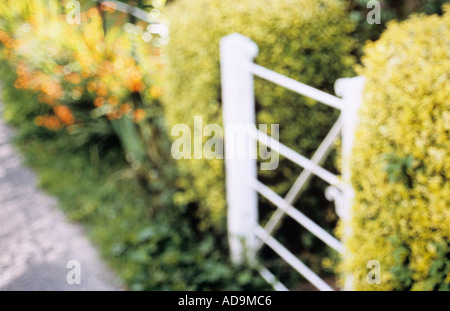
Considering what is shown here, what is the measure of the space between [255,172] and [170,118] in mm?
797

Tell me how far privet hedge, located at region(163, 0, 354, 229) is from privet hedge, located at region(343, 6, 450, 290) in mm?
955

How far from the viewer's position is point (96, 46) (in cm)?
422

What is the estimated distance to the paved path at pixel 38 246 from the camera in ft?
10.2

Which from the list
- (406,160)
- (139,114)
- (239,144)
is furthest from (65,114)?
(406,160)

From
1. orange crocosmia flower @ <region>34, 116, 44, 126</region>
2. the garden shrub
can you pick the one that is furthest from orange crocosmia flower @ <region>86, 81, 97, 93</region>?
orange crocosmia flower @ <region>34, 116, 44, 126</region>

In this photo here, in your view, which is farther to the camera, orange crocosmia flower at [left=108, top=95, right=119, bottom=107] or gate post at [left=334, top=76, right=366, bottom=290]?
orange crocosmia flower at [left=108, top=95, right=119, bottom=107]

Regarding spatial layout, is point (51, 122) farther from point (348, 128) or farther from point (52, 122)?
point (348, 128)

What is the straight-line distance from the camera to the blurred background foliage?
286cm

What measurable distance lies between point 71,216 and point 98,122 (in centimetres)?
89

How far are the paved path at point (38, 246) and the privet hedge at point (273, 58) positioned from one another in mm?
946

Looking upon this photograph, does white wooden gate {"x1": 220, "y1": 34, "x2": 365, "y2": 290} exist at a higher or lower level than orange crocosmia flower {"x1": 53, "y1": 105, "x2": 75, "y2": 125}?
lower

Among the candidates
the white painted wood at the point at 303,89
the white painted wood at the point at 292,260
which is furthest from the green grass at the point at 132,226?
the white painted wood at the point at 303,89

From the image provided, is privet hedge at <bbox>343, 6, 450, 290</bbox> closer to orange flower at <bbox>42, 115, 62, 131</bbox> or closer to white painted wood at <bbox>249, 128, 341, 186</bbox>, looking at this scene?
white painted wood at <bbox>249, 128, 341, 186</bbox>

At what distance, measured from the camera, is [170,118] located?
334cm
